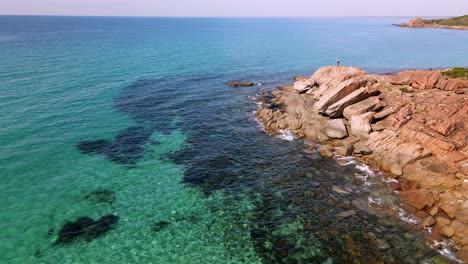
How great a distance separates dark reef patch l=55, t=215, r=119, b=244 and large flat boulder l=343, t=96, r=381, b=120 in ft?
129

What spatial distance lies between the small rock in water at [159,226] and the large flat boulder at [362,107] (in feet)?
116

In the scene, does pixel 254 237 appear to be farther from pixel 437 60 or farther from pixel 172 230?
pixel 437 60

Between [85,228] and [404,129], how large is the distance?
140 feet

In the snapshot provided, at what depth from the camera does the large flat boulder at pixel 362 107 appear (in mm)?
49344

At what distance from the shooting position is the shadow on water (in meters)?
27.1

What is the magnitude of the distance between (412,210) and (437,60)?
323 feet

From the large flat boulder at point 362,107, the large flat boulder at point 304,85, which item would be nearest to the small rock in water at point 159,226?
the large flat boulder at point 362,107

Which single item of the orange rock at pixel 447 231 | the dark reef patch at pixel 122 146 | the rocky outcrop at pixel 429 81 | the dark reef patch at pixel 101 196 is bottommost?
the orange rock at pixel 447 231

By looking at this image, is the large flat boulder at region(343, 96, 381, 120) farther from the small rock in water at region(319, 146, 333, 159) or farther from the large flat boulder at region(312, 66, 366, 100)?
the small rock in water at region(319, 146, 333, 159)

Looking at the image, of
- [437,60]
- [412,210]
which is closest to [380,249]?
[412,210]

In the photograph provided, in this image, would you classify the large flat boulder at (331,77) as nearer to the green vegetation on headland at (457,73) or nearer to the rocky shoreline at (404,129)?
the rocky shoreline at (404,129)

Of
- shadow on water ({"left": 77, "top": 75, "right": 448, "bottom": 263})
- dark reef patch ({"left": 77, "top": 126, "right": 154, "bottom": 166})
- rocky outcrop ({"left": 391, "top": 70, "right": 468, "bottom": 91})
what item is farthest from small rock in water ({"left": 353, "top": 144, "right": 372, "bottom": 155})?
dark reef patch ({"left": 77, "top": 126, "right": 154, "bottom": 166})

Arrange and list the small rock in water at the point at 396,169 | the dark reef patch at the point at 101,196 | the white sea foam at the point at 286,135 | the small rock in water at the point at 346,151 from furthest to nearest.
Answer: the white sea foam at the point at 286,135 < the small rock in water at the point at 346,151 < the small rock in water at the point at 396,169 < the dark reef patch at the point at 101,196

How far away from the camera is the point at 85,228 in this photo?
29.4m
